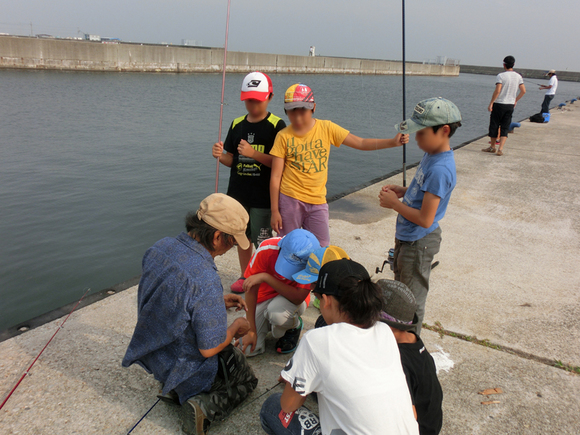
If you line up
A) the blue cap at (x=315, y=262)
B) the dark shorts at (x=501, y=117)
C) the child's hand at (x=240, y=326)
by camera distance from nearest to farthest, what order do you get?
the child's hand at (x=240, y=326), the blue cap at (x=315, y=262), the dark shorts at (x=501, y=117)

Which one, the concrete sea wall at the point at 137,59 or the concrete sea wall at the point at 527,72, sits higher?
the concrete sea wall at the point at 527,72

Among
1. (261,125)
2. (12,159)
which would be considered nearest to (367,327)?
(261,125)

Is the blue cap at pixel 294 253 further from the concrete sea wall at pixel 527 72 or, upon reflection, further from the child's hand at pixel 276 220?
the concrete sea wall at pixel 527 72

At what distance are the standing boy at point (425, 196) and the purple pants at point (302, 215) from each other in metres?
0.72

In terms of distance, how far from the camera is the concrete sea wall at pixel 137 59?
23.5m

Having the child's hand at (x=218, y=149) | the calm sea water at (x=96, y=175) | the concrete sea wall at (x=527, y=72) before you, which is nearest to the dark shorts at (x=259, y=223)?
the child's hand at (x=218, y=149)

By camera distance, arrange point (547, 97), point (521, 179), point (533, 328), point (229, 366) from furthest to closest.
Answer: point (547, 97) < point (521, 179) < point (533, 328) < point (229, 366)

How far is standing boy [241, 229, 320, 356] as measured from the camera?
97.7 inches

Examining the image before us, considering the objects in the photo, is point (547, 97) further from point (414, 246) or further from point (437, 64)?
point (437, 64)

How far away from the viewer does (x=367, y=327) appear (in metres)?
1.60

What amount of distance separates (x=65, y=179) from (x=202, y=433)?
23.5 ft

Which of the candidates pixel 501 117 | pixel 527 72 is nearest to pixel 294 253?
pixel 501 117

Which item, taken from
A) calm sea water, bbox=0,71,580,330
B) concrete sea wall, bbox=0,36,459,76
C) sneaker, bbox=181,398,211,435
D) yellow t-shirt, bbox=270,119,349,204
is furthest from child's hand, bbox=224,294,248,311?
concrete sea wall, bbox=0,36,459,76

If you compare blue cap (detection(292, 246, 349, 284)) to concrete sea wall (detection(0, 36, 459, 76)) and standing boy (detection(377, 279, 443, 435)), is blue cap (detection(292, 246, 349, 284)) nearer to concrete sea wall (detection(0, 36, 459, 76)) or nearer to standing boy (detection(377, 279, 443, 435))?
standing boy (detection(377, 279, 443, 435))
